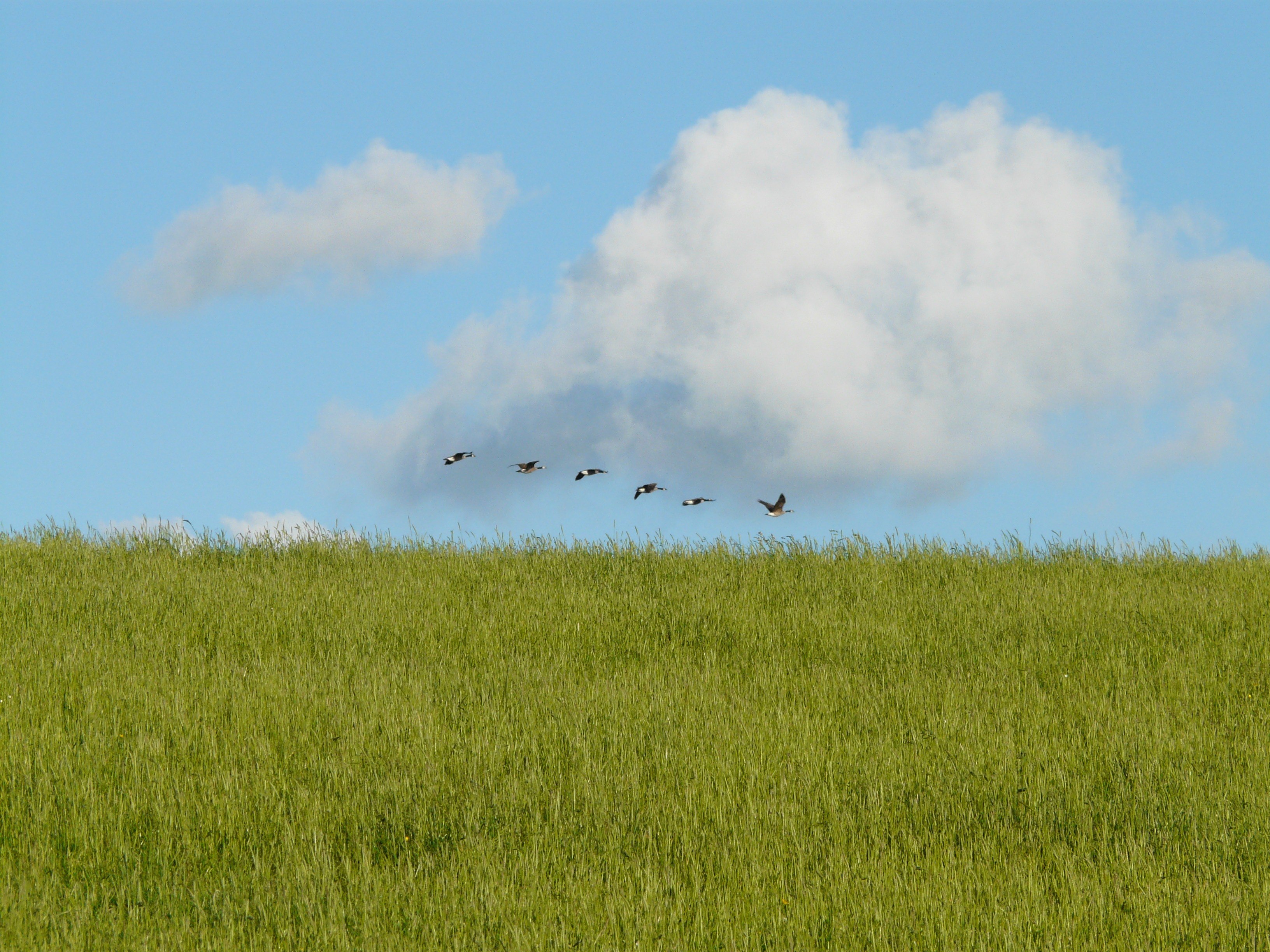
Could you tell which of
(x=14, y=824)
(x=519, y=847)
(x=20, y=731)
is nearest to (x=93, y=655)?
(x=20, y=731)

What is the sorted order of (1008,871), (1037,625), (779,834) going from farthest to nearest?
(1037,625)
(779,834)
(1008,871)

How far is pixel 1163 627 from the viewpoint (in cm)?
1177

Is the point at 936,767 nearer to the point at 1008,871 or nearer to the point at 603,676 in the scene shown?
the point at 1008,871

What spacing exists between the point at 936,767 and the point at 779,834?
174cm

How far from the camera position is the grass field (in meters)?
5.39

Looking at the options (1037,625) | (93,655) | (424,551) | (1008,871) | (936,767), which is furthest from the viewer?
(424,551)

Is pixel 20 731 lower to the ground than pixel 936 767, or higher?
higher

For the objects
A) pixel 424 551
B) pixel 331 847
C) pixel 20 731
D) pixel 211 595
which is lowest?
pixel 331 847

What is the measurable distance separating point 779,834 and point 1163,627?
24.5 ft

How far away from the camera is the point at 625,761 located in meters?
7.41

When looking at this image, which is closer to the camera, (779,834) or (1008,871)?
(1008,871)

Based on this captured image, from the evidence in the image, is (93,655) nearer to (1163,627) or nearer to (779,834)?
(779,834)

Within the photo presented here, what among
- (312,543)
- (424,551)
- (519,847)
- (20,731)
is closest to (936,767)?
(519,847)

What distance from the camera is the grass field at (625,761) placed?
539 cm
